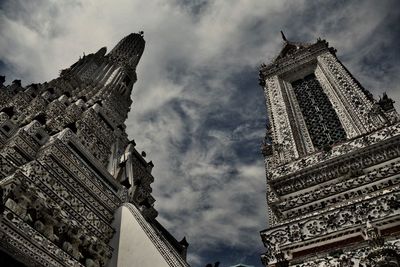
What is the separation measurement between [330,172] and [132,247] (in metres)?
3.84

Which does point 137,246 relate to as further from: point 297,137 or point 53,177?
point 297,137

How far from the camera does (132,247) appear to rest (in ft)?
21.3

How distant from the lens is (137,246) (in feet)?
21.1

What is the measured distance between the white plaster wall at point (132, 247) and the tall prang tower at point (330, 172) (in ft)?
7.52

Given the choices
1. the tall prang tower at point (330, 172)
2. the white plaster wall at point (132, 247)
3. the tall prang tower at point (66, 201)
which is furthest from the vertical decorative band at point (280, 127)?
the white plaster wall at point (132, 247)

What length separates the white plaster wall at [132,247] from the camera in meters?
6.09

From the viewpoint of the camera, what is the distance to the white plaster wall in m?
6.09

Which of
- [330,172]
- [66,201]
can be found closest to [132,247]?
[66,201]

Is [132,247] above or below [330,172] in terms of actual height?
below

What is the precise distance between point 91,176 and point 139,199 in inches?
171

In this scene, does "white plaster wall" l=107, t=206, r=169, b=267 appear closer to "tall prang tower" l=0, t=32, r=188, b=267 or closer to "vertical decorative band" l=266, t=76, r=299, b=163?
"tall prang tower" l=0, t=32, r=188, b=267

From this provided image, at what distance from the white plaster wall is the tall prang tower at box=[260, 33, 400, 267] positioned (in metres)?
2.29

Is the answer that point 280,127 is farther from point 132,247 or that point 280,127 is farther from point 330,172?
point 132,247

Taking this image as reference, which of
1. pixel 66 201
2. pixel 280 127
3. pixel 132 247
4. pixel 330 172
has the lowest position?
pixel 132 247
